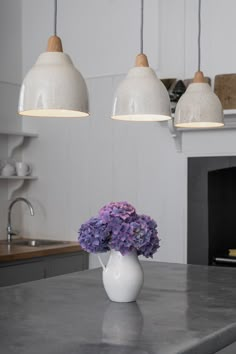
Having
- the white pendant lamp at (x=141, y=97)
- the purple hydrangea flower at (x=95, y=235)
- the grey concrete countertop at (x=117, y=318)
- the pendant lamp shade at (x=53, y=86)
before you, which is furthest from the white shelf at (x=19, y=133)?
the pendant lamp shade at (x=53, y=86)

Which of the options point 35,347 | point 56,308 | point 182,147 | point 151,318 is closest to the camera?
point 35,347

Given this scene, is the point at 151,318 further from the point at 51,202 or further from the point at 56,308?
the point at 51,202

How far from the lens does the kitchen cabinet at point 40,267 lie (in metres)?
4.04

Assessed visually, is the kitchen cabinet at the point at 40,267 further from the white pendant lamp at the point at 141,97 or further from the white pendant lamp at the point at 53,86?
the white pendant lamp at the point at 53,86

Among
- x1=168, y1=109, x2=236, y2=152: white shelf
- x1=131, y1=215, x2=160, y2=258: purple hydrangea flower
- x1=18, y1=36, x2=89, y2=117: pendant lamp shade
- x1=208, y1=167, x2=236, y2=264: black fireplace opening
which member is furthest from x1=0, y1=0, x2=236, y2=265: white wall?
x1=18, y1=36, x2=89, y2=117: pendant lamp shade

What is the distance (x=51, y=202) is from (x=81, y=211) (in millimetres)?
301

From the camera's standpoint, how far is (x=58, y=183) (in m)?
4.93

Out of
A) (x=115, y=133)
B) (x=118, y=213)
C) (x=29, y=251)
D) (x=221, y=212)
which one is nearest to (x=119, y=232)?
(x=118, y=213)

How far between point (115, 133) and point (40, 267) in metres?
1.14

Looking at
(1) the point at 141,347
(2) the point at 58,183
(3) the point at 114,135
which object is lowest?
(1) the point at 141,347

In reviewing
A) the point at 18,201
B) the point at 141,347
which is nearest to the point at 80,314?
the point at 141,347

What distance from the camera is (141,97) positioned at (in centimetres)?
232

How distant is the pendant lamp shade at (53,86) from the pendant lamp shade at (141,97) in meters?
0.30

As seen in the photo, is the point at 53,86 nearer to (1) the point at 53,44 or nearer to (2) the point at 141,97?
(1) the point at 53,44
